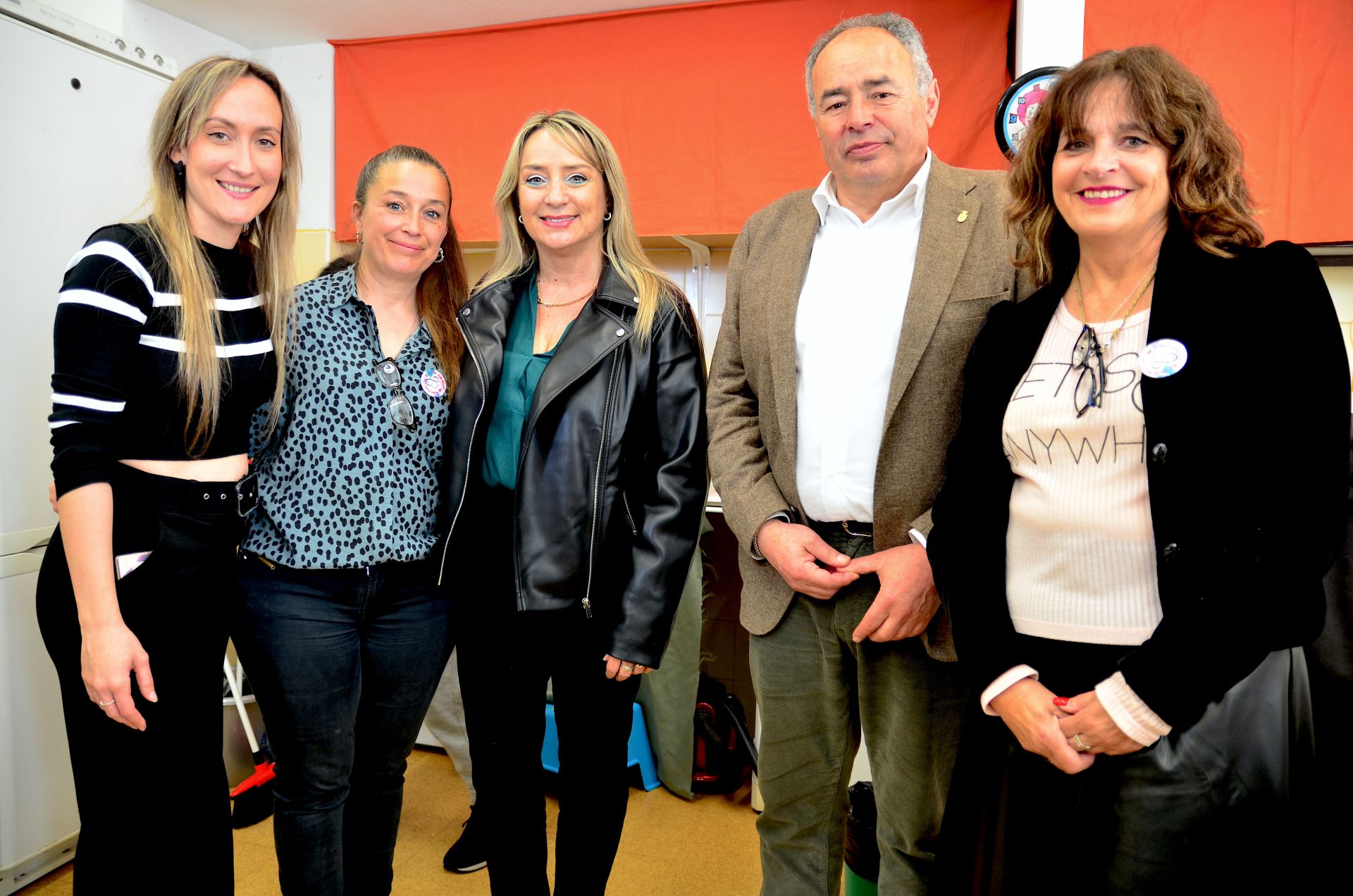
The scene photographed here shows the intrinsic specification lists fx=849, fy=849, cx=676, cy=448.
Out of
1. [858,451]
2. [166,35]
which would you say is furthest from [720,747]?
[166,35]

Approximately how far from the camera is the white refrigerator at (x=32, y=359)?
2.07m

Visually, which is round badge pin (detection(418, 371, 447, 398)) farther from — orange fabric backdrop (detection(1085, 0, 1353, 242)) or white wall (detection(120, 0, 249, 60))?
white wall (detection(120, 0, 249, 60))

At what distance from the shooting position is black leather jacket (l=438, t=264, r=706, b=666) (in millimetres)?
1620

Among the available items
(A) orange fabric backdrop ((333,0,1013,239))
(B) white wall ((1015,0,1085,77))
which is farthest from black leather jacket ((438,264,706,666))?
(B) white wall ((1015,0,1085,77))

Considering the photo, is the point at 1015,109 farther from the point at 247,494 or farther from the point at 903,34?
the point at 247,494

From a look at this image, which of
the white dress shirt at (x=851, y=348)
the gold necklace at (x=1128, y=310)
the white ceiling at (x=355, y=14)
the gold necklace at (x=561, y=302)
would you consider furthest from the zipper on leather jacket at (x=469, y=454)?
the white ceiling at (x=355, y=14)

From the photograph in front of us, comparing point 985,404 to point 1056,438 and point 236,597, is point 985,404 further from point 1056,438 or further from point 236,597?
point 236,597

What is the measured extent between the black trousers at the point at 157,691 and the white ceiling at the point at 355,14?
97.1 inches

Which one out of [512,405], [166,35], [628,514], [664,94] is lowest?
[628,514]

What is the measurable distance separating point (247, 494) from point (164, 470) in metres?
0.14

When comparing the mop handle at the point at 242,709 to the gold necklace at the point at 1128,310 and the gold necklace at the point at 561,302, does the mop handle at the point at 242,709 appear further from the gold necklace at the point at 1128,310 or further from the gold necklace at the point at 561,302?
the gold necklace at the point at 1128,310

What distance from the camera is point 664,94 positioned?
3.18 metres

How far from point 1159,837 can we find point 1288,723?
20cm

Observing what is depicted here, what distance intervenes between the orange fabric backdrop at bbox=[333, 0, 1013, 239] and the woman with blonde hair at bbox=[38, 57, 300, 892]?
1.80 meters
